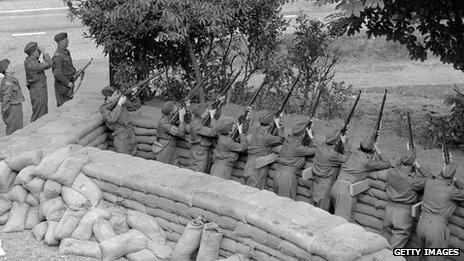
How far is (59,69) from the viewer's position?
13.3m

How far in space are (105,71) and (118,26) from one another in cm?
577

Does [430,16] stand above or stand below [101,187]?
above

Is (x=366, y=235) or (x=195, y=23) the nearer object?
(x=366, y=235)

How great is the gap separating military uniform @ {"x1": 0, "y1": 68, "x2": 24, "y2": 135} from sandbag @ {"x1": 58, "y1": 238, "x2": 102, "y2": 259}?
147 inches

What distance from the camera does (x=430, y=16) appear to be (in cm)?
1138

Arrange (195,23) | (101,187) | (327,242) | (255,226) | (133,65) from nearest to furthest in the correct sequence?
(327,242)
(255,226)
(101,187)
(195,23)
(133,65)

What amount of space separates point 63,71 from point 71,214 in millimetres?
4421

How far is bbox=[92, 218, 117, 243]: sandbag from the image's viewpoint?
9148 millimetres

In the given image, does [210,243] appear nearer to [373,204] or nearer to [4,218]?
[373,204]

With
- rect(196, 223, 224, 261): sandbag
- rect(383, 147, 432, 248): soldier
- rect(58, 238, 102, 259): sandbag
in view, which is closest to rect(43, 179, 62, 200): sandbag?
rect(58, 238, 102, 259): sandbag

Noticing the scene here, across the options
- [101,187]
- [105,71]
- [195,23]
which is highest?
[195,23]

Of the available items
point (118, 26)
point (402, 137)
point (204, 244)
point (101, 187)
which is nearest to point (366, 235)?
point (204, 244)

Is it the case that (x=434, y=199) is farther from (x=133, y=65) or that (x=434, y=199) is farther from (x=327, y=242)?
(x=133, y=65)

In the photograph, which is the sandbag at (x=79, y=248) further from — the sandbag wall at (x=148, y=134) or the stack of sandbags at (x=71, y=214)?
the sandbag wall at (x=148, y=134)
